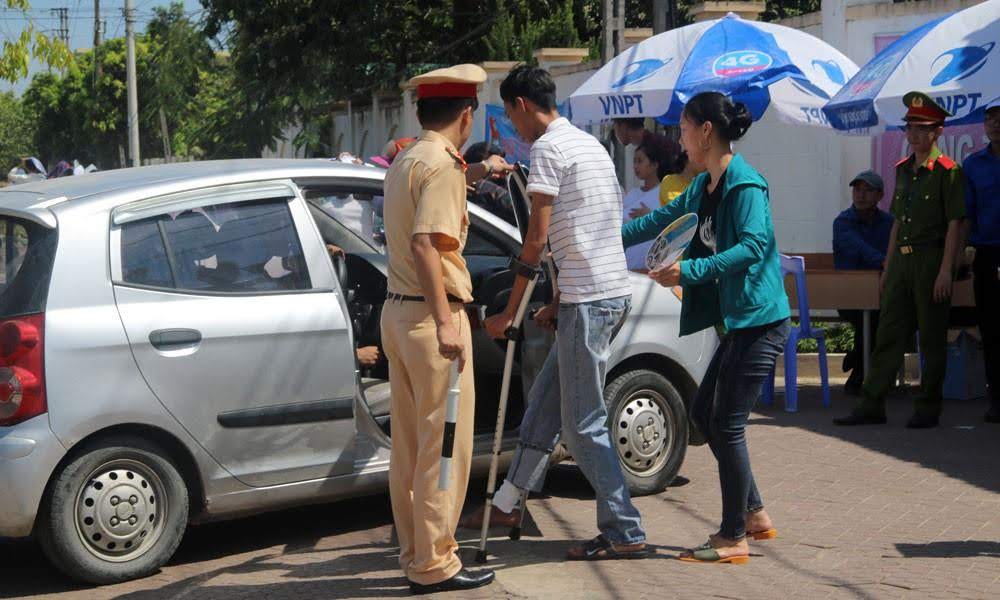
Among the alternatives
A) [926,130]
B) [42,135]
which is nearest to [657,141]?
[926,130]

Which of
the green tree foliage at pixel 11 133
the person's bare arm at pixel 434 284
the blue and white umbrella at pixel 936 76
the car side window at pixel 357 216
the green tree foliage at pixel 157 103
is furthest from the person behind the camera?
the green tree foliage at pixel 11 133

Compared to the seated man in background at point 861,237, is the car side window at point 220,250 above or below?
above

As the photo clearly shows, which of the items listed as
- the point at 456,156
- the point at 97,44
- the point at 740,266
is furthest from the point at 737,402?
the point at 97,44

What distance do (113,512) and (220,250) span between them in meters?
1.17

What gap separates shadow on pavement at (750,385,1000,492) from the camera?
8.29m

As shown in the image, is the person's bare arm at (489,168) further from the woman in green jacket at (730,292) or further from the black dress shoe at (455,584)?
the black dress shoe at (455,584)

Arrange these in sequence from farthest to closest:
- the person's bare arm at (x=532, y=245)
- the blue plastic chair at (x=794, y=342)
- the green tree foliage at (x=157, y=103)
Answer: the green tree foliage at (x=157, y=103) < the blue plastic chair at (x=794, y=342) < the person's bare arm at (x=532, y=245)

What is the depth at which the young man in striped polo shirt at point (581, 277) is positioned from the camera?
5965 mm

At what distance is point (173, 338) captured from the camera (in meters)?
5.94

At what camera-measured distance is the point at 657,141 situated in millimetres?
9812

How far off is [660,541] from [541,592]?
0.98 meters

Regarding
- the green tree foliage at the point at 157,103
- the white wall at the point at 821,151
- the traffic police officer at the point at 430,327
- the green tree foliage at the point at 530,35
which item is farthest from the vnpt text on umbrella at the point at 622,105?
the green tree foliage at the point at 530,35

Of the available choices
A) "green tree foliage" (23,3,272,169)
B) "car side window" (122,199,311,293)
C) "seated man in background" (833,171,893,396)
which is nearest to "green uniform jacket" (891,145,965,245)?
"seated man in background" (833,171,893,396)

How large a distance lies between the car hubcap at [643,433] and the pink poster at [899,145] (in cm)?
618
